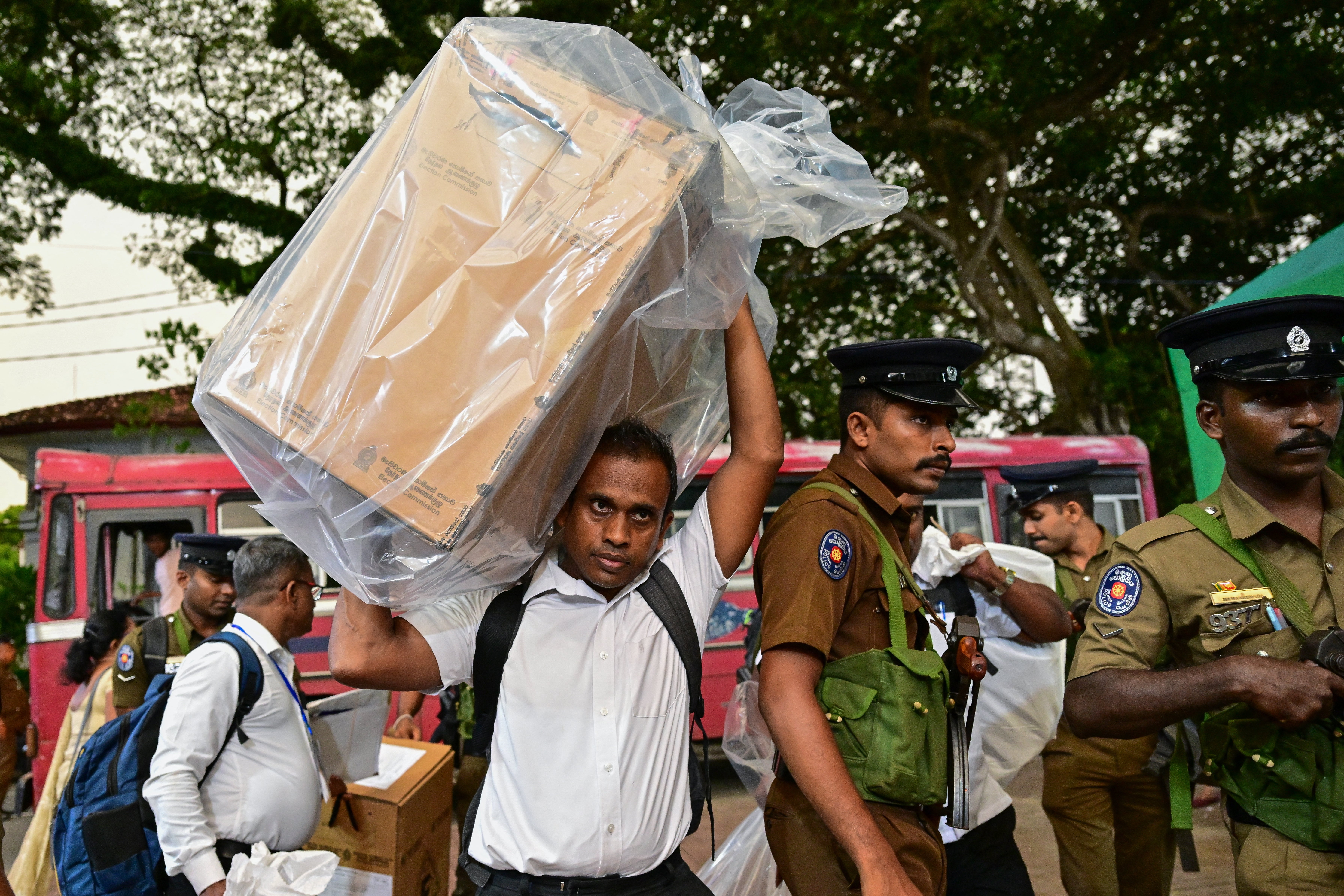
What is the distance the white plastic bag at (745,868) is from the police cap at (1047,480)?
2.41 metres

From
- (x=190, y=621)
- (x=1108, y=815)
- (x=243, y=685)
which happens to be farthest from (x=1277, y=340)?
(x=190, y=621)

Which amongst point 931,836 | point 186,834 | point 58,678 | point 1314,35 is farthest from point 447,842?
point 1314,35

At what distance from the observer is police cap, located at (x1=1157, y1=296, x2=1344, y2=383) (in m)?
2.17

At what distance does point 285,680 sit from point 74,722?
7.92 ft

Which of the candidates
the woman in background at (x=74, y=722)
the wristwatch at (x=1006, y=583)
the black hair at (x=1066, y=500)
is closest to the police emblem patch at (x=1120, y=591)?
the wristwatch at (x=1006, y=583)

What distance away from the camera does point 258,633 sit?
10.3 feet

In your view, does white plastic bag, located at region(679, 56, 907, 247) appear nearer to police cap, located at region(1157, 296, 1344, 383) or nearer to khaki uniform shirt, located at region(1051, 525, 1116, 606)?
police cap, located at region(1157, 296, 1344, 383)

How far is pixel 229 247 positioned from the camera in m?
12.7

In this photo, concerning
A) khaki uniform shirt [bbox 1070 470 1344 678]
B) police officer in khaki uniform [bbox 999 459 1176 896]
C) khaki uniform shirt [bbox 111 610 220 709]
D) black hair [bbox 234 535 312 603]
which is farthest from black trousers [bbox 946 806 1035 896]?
khaki uniform shirt [bbox 111 610 220 709]

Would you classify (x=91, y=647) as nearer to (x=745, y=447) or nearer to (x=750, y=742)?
(x=750, y=742)

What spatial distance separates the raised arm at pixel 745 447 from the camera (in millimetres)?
2303

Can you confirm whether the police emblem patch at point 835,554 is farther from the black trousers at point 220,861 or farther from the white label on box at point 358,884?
the white label on box at point 358,884

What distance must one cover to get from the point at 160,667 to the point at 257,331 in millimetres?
2978

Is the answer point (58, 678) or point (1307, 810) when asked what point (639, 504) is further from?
point (58, 678)
